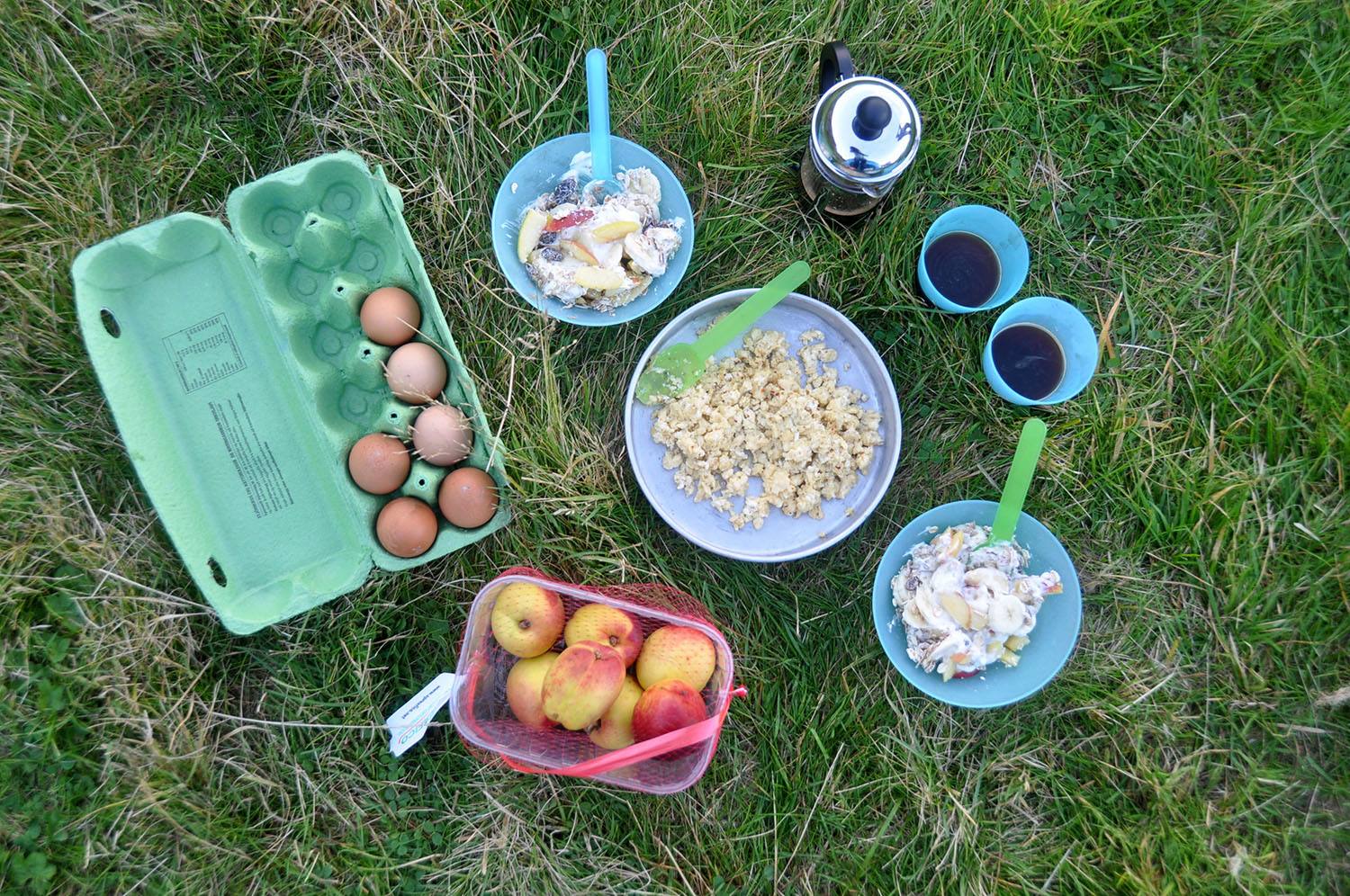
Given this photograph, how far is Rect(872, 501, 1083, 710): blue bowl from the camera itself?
1.39 m

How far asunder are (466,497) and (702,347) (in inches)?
21.6

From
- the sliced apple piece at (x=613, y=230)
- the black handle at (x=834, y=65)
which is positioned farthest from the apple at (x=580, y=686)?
the black handle at (x=834, y=65)

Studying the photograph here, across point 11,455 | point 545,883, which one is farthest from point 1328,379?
point 11,455

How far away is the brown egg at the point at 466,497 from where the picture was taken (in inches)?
56.1

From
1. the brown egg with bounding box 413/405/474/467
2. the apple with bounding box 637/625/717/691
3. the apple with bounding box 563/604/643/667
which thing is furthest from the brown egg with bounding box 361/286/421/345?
the apple with bounding box 637/625/717/691

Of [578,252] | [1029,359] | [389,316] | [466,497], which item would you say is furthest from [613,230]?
[1029,359]

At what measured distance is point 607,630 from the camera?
1.39m

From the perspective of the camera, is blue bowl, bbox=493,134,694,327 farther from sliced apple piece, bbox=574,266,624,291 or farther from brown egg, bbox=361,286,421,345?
brown egg, bbox=361,286,421,345

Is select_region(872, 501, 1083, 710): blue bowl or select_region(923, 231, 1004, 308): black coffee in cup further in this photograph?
select_region(923, 231, 1004, 308): black coffee in cup

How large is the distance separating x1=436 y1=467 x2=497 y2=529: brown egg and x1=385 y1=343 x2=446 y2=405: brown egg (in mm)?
166

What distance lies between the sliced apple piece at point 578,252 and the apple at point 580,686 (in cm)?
74

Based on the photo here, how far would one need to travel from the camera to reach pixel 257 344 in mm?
1507

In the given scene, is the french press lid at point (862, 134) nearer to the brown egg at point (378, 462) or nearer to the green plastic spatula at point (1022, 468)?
the green plastic spatula at point (1022, 468)

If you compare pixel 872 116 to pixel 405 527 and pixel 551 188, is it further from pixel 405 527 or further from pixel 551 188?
pixel 405 527
